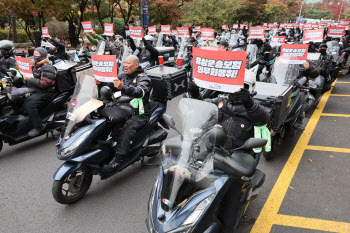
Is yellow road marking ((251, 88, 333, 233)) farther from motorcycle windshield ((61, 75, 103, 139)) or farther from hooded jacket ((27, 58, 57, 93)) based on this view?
hooded jacket ((27, 58, 57, 93))

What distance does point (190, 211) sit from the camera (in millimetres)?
2254

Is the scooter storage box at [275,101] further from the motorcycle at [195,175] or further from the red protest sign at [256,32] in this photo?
the red protest sign at [256,32]

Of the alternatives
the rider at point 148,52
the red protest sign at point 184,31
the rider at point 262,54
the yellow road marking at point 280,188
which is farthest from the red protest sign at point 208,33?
the yellow road marking at point 280,188

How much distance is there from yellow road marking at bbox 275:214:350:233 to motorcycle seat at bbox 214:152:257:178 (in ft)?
4.50

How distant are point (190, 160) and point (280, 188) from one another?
7.70 ft

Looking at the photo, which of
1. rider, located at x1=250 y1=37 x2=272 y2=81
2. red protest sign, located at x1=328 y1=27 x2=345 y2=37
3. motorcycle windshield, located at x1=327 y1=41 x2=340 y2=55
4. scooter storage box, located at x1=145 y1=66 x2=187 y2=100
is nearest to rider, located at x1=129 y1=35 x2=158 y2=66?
rider, located at x1=250 y1=37 x2=272 y2=81

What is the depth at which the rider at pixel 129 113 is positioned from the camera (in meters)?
4.00

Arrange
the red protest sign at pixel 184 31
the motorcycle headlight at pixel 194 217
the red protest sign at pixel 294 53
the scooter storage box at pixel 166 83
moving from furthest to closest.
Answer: the red protest sign at pixel 184 31, the red protest sign at pixel 294 53, the scooter storage box at pixel 166 83, the motorcycle headlight at pixel 194 217

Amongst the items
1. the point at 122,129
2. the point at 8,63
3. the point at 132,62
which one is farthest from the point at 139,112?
the point at 8,63

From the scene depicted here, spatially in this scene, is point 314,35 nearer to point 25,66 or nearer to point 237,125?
point 237,125

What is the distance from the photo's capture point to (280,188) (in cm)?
414

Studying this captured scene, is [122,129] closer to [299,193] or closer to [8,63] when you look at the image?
[299,193]

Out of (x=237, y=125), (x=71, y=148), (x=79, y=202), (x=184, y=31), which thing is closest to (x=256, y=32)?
(x=184, y=31)

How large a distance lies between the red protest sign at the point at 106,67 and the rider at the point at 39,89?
5.67 ft
